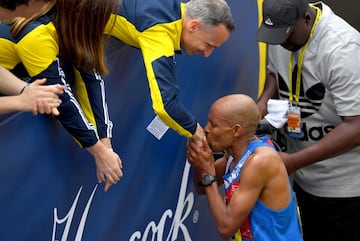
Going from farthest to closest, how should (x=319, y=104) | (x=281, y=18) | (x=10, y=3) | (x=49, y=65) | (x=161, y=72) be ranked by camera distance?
(x=319, y=104), (x=281, y=18), (x=161, y=72), (x=49, y=65), (x=10, y=3)

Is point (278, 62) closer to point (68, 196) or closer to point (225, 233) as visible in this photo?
point (225, 233)

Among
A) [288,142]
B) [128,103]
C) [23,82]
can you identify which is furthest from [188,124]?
[288,142]

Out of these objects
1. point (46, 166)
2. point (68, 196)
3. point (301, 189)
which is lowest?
point (301, 189)

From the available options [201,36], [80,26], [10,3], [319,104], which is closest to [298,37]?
[319,104]

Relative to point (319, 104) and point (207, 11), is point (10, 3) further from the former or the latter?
point (319, 104)

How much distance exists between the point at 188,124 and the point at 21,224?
70 centimetres

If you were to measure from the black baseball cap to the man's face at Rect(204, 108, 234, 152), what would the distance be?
0.49 metres

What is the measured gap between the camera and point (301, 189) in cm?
369

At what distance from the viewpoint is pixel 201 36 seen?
2.87m

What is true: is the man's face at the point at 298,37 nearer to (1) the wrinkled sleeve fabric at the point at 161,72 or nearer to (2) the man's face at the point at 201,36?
(2) the man's face at the point at 201,36

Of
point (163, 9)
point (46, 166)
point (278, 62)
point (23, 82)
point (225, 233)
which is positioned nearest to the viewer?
point (23, 82)

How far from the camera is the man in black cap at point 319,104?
10.7ft

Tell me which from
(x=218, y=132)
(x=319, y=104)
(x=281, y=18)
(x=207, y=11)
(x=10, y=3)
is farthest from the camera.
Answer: (x=319, y=104)

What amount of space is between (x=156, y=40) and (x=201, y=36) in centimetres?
22
